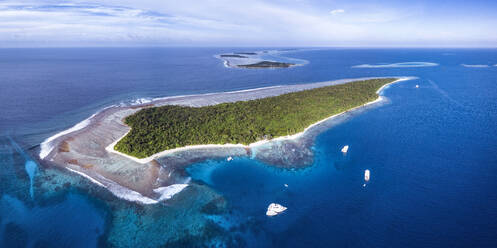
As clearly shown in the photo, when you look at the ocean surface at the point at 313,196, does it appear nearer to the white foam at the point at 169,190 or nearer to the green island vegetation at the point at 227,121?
the white foam at the point at 169,190

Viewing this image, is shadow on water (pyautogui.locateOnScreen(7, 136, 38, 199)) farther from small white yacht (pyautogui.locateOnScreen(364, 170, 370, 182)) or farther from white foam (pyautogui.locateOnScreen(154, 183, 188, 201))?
small white yacht (pyautogui.locateOnScreen(364, 170, 370, 182))

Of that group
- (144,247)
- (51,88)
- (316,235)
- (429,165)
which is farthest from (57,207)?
(51,88)

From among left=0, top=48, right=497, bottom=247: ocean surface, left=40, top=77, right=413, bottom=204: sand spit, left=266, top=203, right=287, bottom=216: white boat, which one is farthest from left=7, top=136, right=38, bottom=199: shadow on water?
left=266, top=203, right=287, bottom=216: white boat

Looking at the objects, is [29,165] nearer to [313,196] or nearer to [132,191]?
[132,191]

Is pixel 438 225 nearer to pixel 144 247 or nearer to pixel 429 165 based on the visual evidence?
pixel 429 165

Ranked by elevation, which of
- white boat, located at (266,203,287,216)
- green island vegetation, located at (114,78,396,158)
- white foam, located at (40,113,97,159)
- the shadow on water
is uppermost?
green island vegetation, located at (114,78,396,158)
